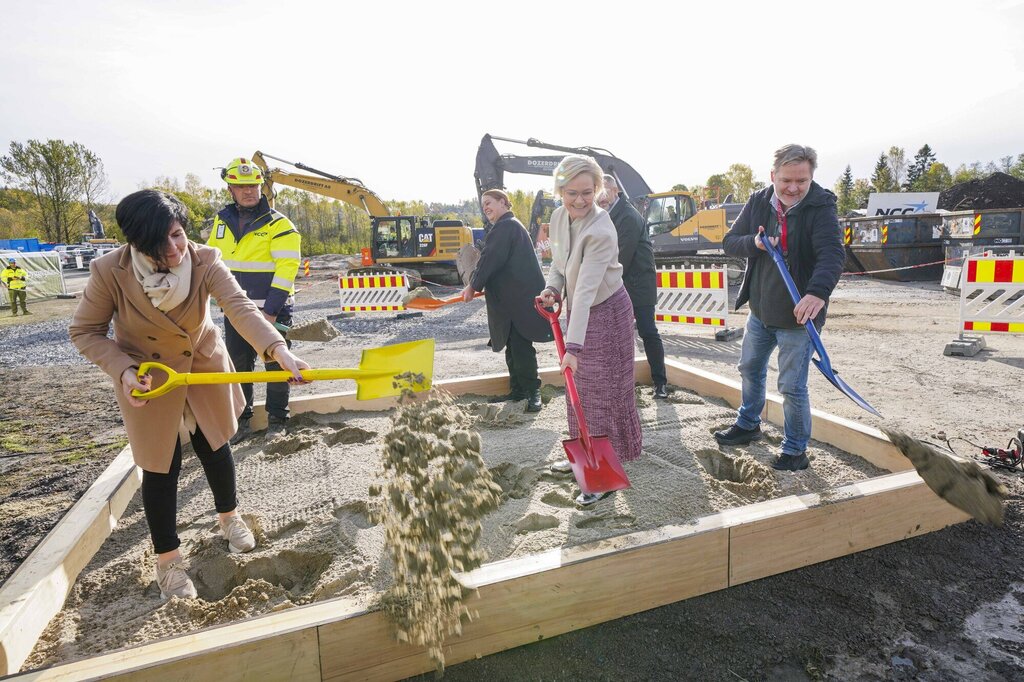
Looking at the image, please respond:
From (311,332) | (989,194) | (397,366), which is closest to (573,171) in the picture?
(397,366)

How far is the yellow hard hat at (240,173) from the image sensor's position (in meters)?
3.40

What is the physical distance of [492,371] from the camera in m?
6.11

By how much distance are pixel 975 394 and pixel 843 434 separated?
229 centimetres

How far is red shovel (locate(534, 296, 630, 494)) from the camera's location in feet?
8.61

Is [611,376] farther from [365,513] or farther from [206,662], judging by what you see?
[206,662]

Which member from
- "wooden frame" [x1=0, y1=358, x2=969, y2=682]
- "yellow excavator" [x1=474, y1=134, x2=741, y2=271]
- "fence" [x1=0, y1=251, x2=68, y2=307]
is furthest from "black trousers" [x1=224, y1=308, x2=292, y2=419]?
"fence" [x1=0, y1=251, x2=68, y2=307]

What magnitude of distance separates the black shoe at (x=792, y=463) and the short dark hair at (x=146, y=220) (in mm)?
2925

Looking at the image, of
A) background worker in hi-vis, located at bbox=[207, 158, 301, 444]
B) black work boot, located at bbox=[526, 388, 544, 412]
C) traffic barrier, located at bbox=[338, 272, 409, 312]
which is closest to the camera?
background worker in hi-vis, located at bbox=[207, 158, 301, 444]

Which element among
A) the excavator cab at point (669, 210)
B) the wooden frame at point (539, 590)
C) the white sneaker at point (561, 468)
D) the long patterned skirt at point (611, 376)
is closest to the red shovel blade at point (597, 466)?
the long patterned skirt at point (611, 376)

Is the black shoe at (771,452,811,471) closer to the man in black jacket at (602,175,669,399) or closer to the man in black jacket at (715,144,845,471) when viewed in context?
the man in black jacket at (715,144,845,471)

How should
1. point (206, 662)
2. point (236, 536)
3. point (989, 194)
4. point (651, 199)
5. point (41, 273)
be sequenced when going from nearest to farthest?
1. point (206, 662)
2. point (236, 536)
3. point (651, 199)
4. point (41, 273)
5. point (989, 194)

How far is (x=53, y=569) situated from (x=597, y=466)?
2.16 meters

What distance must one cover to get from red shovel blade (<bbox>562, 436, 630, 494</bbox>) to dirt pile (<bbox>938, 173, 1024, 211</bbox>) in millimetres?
26410

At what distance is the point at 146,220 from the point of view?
1915 mm
